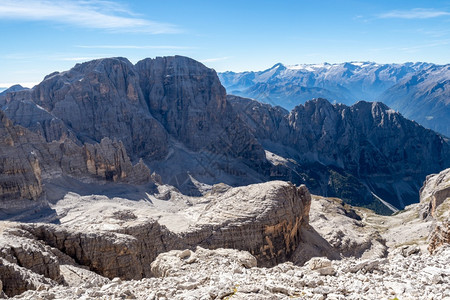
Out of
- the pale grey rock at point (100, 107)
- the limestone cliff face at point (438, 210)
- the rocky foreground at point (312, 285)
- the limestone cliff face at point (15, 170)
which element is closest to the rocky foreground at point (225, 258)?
the rocky foreground at point (312, 285)

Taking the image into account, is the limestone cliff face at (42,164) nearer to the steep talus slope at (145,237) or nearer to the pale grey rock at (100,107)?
the steep talus slope at (145,237)

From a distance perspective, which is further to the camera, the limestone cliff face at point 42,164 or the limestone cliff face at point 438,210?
the limestone cliff face at point 42,164

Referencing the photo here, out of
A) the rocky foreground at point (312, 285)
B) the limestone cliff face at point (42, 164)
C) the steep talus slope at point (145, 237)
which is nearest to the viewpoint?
the rocky foreground at point (312, 285)

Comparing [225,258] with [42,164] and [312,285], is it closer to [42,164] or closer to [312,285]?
[312,285]

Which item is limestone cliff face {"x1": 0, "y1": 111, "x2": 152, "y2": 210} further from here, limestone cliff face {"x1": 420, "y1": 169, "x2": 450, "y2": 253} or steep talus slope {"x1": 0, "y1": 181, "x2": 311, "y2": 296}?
limestone cliff face {"x1": 420, "y1": 169, "x2": 450, "y2": 253}

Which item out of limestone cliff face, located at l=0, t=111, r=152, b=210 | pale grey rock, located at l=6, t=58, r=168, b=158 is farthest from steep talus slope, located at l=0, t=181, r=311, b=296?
pale grey rock, located at l=6, t=58, r=168, b=158

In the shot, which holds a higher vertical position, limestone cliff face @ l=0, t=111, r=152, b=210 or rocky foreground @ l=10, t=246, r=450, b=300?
rocky foreground @ l=10, t=246, r=450, b=300

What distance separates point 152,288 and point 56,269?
13198mm

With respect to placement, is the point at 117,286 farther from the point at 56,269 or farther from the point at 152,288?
the point at 56,269


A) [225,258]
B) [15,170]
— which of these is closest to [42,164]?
[15,170]

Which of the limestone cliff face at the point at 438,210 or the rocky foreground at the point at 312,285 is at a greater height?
the rocky foreground at the point at 312,285

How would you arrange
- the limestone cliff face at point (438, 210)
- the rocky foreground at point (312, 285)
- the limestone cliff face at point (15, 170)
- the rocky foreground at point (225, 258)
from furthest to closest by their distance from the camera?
1. the limestone cliff face at point (15, 170)
2. the limestone cliff face at point (438, 210)
3. the rocky foreground at point (225, 258)
4. the rocky foreground at point (312, 285)

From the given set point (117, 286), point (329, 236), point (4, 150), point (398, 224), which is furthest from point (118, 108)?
point (117, 286)

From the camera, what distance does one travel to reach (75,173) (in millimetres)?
116625
